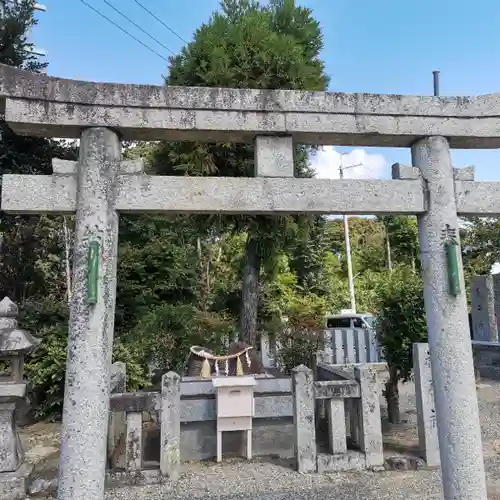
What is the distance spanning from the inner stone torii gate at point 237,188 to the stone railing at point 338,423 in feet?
6.71

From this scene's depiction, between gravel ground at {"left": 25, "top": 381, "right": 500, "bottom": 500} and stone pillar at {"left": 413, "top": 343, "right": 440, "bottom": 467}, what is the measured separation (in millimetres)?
246

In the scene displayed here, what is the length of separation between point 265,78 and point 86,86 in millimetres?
6021

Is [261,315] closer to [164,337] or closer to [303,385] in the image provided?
[164,337]

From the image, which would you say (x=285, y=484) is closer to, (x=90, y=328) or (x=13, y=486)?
(x=13, y=486)

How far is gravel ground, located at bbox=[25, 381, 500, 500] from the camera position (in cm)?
471

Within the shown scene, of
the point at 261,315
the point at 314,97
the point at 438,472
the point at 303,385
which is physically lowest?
the point at 438,472

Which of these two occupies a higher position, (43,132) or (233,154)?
(233,154)

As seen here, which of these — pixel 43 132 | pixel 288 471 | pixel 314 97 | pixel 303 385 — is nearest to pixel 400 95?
pixel 314 97

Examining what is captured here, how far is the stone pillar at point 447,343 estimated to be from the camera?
3.49 m

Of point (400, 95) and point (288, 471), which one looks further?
point (288, 471)

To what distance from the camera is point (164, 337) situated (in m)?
9.49

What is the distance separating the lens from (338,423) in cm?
551

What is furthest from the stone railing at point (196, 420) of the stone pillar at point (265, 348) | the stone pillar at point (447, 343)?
the stone pillar at point (265, 348)

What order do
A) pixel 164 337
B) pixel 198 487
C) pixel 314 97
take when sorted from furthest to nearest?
pixel 164 337
pixel 198 487
pixel 314 97
